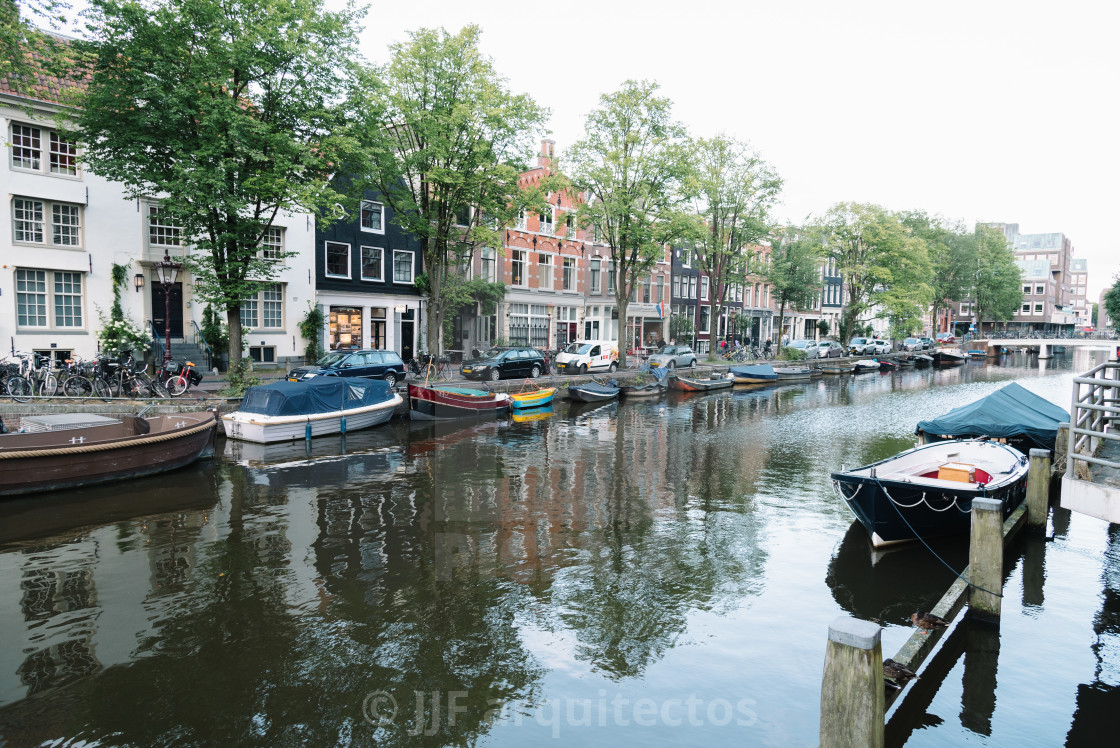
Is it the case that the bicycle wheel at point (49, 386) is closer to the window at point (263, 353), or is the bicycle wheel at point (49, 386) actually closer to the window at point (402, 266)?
the window at point (263, 353)

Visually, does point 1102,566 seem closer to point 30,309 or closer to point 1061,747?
point 1061,747

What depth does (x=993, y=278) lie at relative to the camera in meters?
76.9

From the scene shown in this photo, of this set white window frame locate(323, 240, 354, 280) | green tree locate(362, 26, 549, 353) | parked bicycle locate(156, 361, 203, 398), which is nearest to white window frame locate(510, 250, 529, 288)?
white window frame locate(323, 240, 354, 280)

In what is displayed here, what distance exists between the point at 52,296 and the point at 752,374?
35.8 metres

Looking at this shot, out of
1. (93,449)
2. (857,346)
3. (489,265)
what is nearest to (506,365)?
(489,265)

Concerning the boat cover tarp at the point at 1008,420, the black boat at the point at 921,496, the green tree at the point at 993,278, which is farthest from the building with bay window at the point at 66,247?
the green tree at the point at 993,278

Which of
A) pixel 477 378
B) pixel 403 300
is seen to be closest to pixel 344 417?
pixel 477 378

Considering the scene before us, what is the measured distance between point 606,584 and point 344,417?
13966 millimetres

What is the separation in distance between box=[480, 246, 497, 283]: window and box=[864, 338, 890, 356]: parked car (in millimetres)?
38801

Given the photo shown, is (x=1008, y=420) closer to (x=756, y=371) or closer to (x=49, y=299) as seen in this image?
(x=756, y=371)

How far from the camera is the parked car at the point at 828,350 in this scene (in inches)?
2212

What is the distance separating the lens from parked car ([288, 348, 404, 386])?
2519cm

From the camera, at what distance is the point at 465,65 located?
25812 mm

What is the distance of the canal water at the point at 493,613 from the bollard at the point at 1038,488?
640 millimetres
